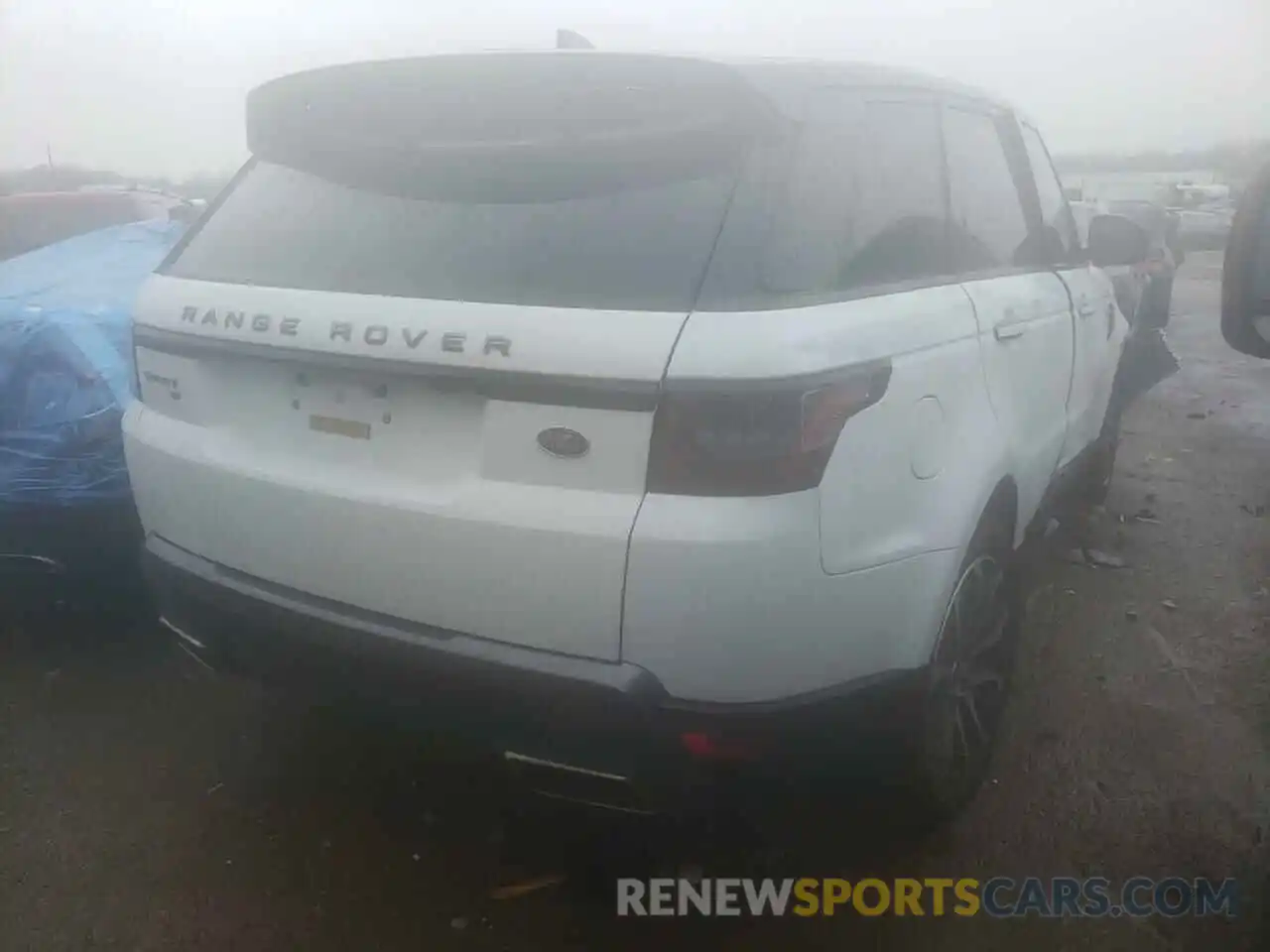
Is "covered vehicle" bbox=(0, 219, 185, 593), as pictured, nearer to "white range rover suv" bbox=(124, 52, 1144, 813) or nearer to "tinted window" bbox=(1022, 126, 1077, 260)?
"white range rover suv" bbox=(124, 52, 1144, 813)

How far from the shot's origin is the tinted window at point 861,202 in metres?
2.14

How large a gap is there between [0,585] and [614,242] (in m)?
2.52

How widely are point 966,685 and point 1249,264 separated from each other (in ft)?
3.97

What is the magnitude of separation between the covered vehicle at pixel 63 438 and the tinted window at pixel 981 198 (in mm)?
2555

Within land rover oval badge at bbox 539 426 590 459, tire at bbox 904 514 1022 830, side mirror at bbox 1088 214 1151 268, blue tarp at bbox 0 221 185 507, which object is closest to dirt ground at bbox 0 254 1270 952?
tire at bbox 904 514 1022 830

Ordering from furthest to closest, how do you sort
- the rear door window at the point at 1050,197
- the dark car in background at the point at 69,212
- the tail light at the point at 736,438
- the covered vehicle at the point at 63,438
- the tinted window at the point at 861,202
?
the dark car in background at the point at 69,212
the rear door window at the point at 1050,197
the covered vehicle at the point at 63,438
the tinted window at the point at 861,202
the tail light at the point at 736,438

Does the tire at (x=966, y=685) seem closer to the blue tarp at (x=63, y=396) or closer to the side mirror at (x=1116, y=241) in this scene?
the side mirror at (x=1116, y=241)

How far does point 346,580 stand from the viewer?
7.25ft

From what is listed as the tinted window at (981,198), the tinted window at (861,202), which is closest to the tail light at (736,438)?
the tinted window at (861,202)

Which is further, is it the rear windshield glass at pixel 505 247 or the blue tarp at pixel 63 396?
the blue tarp at pixel 63 396

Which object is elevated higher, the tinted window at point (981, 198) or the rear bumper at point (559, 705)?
Answer: the tinted window at point (981, 198)

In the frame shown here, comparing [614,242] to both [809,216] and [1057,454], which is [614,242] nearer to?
[809,216]

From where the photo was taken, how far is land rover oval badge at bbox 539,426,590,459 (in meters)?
1.94

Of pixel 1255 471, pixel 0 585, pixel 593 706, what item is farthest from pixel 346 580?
pixel 1255 471
